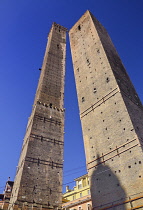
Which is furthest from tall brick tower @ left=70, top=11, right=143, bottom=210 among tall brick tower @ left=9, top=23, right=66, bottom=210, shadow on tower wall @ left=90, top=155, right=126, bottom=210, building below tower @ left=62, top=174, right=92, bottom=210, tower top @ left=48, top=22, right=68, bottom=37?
tower top @ left=48, top=22, right=68, bottom=37

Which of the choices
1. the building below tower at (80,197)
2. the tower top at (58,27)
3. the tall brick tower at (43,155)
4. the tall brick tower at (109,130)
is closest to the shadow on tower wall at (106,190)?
the tall brick tower at (109,130)

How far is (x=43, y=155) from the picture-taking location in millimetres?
19219

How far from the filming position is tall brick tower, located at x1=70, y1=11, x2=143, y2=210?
13688mm

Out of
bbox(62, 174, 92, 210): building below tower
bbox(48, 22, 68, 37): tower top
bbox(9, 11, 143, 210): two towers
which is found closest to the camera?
bbox(9, 11, 143, 210): two towers

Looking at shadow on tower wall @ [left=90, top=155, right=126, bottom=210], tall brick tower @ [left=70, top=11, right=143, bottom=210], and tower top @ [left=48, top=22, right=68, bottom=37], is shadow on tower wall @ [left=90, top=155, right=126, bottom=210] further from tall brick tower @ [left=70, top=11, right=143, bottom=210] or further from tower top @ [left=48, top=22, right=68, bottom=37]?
tower top @ [left=48, top=22, right=68, bottom=37]

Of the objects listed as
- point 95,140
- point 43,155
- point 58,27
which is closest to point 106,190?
point 95,140

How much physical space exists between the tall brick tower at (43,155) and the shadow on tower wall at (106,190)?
3963mm

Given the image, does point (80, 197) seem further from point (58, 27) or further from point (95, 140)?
point (58, 27)

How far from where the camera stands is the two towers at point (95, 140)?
14.2 metres

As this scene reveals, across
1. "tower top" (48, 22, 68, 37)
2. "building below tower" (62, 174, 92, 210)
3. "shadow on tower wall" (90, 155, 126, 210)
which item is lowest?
"shadow on tower wall" (90, 155, 126, 210)

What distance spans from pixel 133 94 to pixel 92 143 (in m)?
6.30

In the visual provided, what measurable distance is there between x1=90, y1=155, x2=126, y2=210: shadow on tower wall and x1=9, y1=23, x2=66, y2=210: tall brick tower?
156 inches

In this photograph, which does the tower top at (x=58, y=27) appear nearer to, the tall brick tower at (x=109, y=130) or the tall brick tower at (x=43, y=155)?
the tall brick tower at (x=43, y=155)

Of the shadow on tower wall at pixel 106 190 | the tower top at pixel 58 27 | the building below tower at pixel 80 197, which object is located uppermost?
the tower top at pixel 58 27
